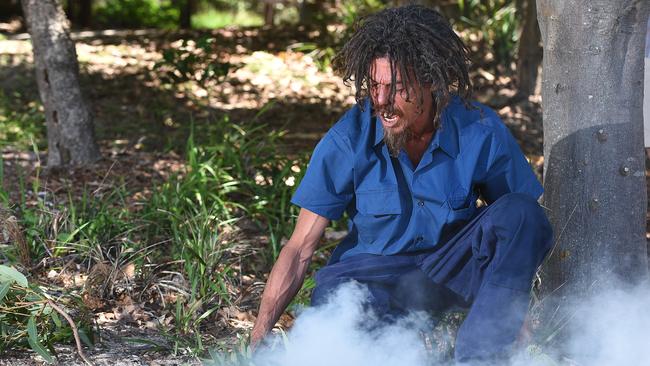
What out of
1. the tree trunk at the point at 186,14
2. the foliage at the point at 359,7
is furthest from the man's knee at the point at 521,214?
the tree trunk at the point at 186,14

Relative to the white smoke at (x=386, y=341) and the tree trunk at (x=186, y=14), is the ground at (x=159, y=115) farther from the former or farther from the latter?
the tree trunk at (x=186, y=14)

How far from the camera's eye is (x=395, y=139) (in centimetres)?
297

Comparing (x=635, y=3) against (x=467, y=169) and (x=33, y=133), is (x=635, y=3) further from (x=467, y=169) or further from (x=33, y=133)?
(x=33, y=133)

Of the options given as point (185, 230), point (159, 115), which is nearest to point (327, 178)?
point (185, 230)

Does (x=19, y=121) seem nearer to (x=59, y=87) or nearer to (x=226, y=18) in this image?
(x=59, y=87)

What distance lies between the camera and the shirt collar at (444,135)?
9.91ft

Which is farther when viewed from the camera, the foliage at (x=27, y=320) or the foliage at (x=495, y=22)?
the foliage at (x=495, y=22)

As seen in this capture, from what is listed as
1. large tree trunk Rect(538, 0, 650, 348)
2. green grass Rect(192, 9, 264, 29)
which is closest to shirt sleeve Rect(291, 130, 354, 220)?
large tree trunk Rect(538, 0, 650, 348)

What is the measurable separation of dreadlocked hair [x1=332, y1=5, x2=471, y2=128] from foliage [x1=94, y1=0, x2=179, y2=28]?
11284 mm

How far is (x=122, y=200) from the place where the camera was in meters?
4.37

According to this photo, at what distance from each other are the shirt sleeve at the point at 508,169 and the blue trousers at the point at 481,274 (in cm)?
15

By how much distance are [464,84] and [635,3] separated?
706 mm

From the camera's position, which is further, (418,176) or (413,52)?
(418,176)

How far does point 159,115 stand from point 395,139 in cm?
376
